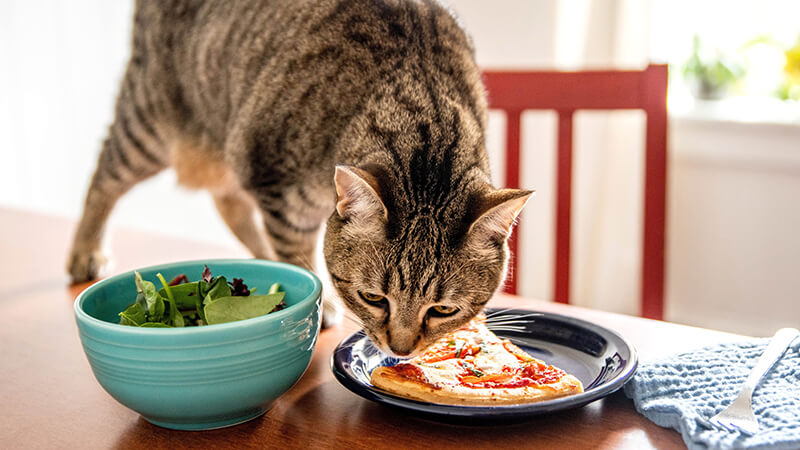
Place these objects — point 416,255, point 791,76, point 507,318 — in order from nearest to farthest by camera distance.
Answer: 1. point 416,255
2. point 507,318
3. point 791,76

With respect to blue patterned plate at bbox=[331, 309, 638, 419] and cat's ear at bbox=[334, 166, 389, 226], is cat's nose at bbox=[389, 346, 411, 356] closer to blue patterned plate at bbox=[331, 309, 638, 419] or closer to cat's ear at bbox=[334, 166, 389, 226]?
blue patterned plate at bbox=[331, 309, 638, 419]

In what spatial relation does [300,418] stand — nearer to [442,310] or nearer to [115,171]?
[442,310]

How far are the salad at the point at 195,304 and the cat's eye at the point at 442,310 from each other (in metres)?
0.22

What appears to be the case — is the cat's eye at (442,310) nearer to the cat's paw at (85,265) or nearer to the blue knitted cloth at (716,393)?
the blue knitted cloth at (716,393)

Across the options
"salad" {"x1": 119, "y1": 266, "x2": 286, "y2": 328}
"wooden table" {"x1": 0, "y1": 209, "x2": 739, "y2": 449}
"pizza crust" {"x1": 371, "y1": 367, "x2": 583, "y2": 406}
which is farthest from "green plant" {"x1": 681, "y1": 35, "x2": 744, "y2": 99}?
"salad" {"x1": 119, "y1": 266, "x2": 286, "y2": 328}

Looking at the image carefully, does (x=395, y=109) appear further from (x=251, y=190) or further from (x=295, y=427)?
(x=295, y=427)

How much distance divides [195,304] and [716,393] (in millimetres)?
653

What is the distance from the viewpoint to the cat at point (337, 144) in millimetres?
1054

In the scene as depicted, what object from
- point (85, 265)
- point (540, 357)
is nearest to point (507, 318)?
point (540, 357)

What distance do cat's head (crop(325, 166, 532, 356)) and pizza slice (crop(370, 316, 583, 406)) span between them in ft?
0.17

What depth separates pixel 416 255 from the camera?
1.04 meters

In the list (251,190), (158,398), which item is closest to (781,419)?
(158,398)

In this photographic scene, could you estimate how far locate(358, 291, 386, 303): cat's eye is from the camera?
1081 millimetres

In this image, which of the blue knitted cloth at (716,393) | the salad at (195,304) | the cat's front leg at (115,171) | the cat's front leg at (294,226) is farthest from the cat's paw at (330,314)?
the cat's front leg at (115,171)
